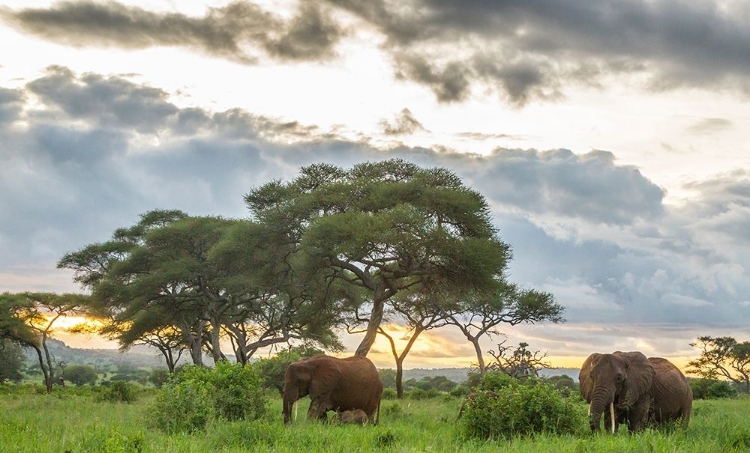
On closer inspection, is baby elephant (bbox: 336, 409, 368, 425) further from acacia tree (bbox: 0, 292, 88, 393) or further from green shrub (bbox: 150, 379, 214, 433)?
acacia tree (bbox: 0, 292, 88, 393)

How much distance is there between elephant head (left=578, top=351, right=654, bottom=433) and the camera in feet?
47.0

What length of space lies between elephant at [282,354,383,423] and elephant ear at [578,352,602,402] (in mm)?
5378

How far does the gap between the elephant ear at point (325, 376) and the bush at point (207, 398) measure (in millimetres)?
1842

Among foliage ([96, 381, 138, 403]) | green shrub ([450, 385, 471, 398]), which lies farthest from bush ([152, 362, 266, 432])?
green shrub ([450, 385, 471, 398])

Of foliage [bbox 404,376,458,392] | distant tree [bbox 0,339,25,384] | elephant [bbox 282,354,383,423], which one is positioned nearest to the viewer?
elephant [bbox 282,354,383,423]

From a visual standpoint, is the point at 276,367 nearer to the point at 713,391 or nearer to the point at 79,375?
the point at 713,391

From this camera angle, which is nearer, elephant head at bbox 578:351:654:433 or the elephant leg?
elephant head at bbox 578:351:654:433

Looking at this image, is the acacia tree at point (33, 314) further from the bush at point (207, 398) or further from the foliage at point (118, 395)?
the bush at point (207, 398)

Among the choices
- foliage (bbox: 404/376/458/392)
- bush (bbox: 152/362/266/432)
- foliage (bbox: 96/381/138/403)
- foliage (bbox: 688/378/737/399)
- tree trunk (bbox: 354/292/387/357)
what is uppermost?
tree trunk (bbox: 354/292/387/357)

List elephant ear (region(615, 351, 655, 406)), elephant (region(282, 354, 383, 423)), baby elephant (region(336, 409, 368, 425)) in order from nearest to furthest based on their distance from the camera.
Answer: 1. elephant ear (region(615, 351, 655, 406))
2. elephant (region(282, 354, 383, 423))
3. baby elephant (region(336, 409, 368, 425))

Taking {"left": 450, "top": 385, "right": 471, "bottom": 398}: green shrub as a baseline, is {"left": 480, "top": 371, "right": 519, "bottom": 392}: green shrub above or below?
above

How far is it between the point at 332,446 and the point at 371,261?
19831 millimetres

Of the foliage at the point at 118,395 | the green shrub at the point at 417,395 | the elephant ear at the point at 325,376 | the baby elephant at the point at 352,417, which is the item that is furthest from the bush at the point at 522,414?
the green shrub at the point at 417,395

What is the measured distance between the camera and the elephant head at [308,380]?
1756 cm
